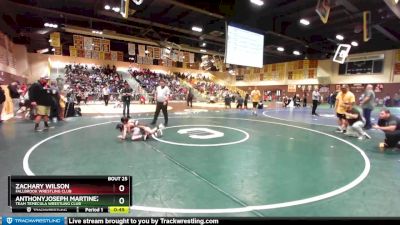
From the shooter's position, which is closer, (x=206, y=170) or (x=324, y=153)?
(x=206, y=170)

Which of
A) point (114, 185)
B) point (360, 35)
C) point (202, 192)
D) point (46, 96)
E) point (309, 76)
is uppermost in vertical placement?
point (360, 35)

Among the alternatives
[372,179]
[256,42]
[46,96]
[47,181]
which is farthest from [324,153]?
[256,42]

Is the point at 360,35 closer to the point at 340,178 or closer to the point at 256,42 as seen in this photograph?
the point at 256,42

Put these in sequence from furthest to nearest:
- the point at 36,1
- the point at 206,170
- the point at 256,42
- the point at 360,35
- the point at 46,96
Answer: the point at 360,35 → the point at 36,1 → the point at 256,42 → the point at 46,96 → the point at 206,170

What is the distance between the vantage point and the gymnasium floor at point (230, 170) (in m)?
2.82

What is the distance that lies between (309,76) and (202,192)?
34.8 m

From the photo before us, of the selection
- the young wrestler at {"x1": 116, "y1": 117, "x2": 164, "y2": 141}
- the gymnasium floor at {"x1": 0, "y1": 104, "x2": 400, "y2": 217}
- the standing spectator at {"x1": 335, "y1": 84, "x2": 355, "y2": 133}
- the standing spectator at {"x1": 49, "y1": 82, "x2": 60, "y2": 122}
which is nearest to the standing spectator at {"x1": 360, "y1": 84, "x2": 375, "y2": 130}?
the standing spectator at {"x1": 335, "y1": 84, "x2": 355, "y2": 133}

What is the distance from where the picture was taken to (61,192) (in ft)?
7.29

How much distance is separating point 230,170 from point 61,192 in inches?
103

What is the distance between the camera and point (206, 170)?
4.07 m

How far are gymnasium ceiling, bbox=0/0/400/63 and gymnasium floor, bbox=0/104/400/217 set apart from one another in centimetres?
877

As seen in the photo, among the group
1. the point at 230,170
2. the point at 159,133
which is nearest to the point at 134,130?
the point at 159,133

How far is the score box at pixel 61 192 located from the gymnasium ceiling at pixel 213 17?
11.8 metres

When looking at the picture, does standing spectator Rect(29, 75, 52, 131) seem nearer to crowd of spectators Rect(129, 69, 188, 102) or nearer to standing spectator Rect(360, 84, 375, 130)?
standing spectator Rect(360, 84, 375, 130)
